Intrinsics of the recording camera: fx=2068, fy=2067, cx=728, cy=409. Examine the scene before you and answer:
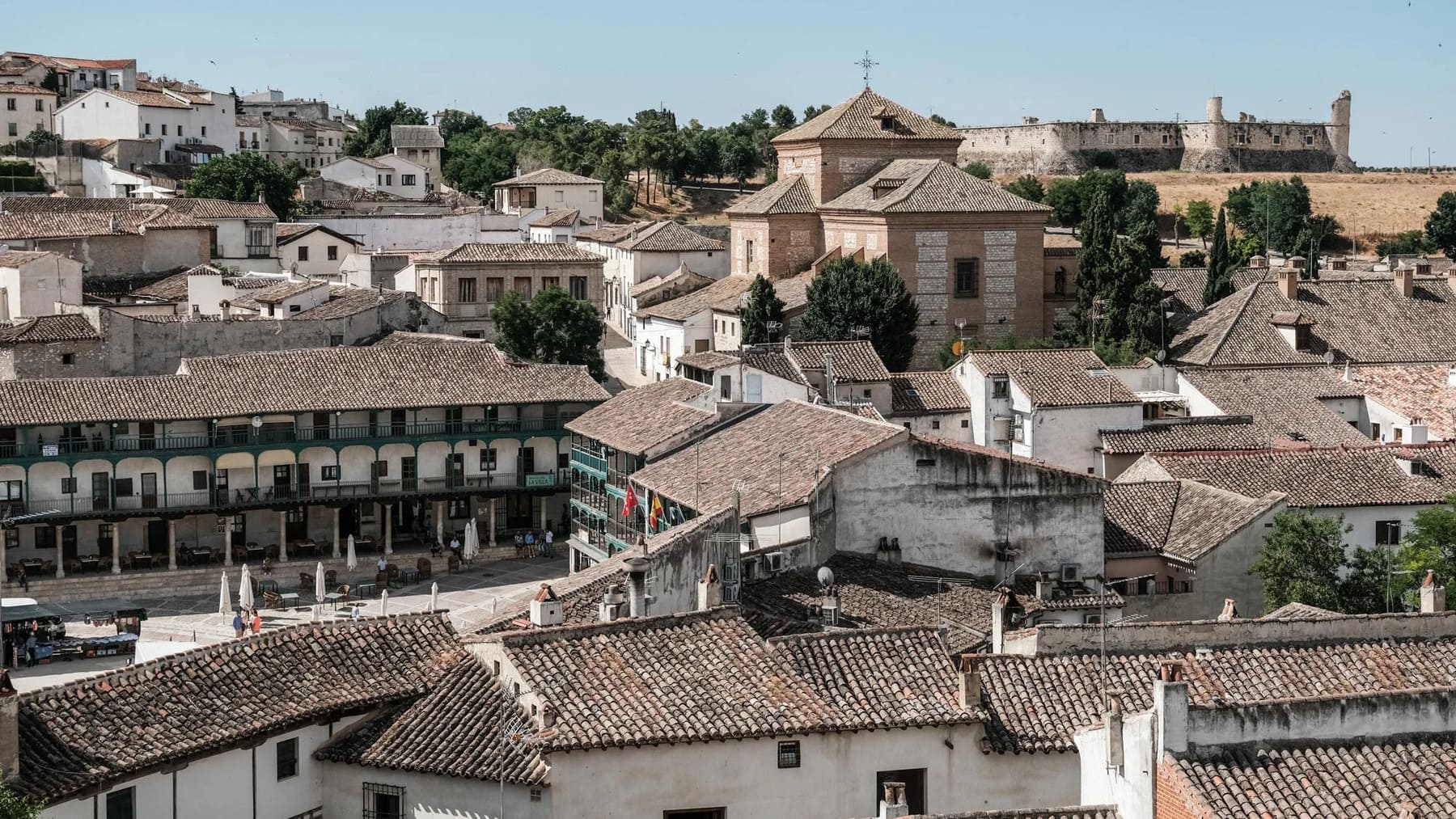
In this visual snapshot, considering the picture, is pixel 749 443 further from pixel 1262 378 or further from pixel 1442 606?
pixel 1262 378

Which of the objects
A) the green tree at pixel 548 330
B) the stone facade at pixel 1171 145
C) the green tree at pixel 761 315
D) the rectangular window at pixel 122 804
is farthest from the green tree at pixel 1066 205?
the rectangular window at pixel 122 804

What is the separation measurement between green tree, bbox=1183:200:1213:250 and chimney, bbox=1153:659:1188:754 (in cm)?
9266

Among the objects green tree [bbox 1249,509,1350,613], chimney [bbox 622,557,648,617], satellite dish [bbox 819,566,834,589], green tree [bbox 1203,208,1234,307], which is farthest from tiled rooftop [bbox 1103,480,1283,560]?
green tree [bbox 1203,208,1234,307]

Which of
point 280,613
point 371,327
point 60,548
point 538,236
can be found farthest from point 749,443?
point 538,236

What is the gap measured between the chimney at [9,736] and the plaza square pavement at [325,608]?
18.8 metres

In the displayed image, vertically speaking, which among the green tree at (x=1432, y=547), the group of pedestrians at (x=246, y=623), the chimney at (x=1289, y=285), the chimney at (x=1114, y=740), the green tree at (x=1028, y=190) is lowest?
the group of pedestrians at (x=246, y=623)

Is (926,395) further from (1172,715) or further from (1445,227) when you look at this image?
(1445,227)

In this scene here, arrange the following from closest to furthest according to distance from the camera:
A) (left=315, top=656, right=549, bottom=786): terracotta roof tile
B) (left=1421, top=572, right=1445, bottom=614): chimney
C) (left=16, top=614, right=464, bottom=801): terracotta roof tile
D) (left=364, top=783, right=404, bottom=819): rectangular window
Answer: (left=16, top=614, right=464, bottom=801): terracotta roof tile < (left=315, top=656, right=549, bottom=786): terracotta roof tile < (left=364, top=783, right=404, bottom=819): rectangular window < (left=1421, top=572, right=1445, bottom=614): chimney

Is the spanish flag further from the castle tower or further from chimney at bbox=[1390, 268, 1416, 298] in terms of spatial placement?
the castle tower

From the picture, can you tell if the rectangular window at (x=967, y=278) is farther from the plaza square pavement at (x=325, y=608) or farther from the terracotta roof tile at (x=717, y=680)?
the terracotta roof tile at (x=717, y=680)

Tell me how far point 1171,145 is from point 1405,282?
250 feet

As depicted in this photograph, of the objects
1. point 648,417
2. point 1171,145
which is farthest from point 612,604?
point 1171,145

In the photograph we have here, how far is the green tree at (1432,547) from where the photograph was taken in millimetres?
35000

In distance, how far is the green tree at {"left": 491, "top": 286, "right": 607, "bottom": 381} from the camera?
65.6 m
